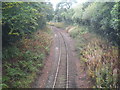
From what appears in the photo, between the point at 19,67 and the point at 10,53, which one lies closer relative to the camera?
the point at 19,67

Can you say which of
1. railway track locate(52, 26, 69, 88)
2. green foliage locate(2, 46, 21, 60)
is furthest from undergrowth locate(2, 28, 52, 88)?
railway track locate(52, 26, 69, 88)

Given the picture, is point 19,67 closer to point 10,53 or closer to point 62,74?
point 10,53

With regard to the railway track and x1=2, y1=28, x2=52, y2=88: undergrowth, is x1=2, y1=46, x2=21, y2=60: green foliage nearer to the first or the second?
x1=2, y1=28, x2=52, y2=88: undergrowth

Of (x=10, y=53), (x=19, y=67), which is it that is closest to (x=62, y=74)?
(x=19, y=67)

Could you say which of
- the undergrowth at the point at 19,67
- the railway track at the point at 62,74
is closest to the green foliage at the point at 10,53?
the undergrowth at the point at 19,67

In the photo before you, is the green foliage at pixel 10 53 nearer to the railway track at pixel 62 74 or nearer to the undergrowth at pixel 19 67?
the undergrowth at pixel 19 67

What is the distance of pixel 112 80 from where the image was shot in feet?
28.3

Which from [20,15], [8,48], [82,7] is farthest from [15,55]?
[82,7]

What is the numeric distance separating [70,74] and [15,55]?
4.79 metres

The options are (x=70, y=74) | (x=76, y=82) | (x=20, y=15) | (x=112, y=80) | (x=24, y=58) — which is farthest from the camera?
(x=24, y=58)

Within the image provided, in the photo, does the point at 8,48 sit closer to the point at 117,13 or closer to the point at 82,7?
the point at 117,13

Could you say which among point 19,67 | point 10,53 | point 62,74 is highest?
point 10,53

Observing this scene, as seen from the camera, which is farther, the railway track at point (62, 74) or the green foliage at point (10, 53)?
the green foliage at point (10, 53)

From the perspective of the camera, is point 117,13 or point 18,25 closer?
point 18,25
